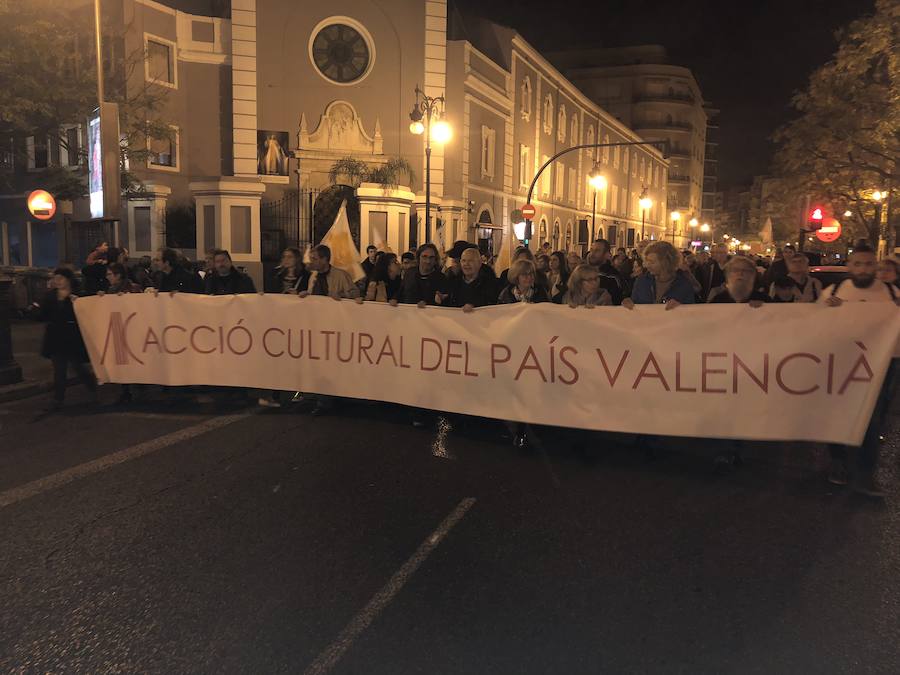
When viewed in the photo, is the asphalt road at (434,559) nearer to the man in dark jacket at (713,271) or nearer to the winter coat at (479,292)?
the winter coat at (479,292)

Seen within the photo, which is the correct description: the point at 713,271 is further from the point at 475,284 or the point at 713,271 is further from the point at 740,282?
the point at 475,284

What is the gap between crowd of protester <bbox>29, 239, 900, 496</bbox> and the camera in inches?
222

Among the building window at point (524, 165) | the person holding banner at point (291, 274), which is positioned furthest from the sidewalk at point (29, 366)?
the building window at point (524, 165)

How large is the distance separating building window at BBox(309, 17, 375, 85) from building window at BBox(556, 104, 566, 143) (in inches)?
799

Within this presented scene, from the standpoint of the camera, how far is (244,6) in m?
26.1

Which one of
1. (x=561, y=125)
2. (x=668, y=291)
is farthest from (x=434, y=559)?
(x=561, y=125)

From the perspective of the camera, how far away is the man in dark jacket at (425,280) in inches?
296

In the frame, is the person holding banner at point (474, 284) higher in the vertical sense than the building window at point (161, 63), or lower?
lower

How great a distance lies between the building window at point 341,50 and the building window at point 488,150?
7051 millimetres

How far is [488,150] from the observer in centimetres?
3428

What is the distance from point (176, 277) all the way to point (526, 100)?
1287 inches

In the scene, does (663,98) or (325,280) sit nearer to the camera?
(325,280)

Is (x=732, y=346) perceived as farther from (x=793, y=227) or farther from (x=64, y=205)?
(x=793, y=227)

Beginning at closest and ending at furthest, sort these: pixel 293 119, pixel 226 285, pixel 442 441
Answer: pixel 442 441
pixel 226 285
pixel 293 119
